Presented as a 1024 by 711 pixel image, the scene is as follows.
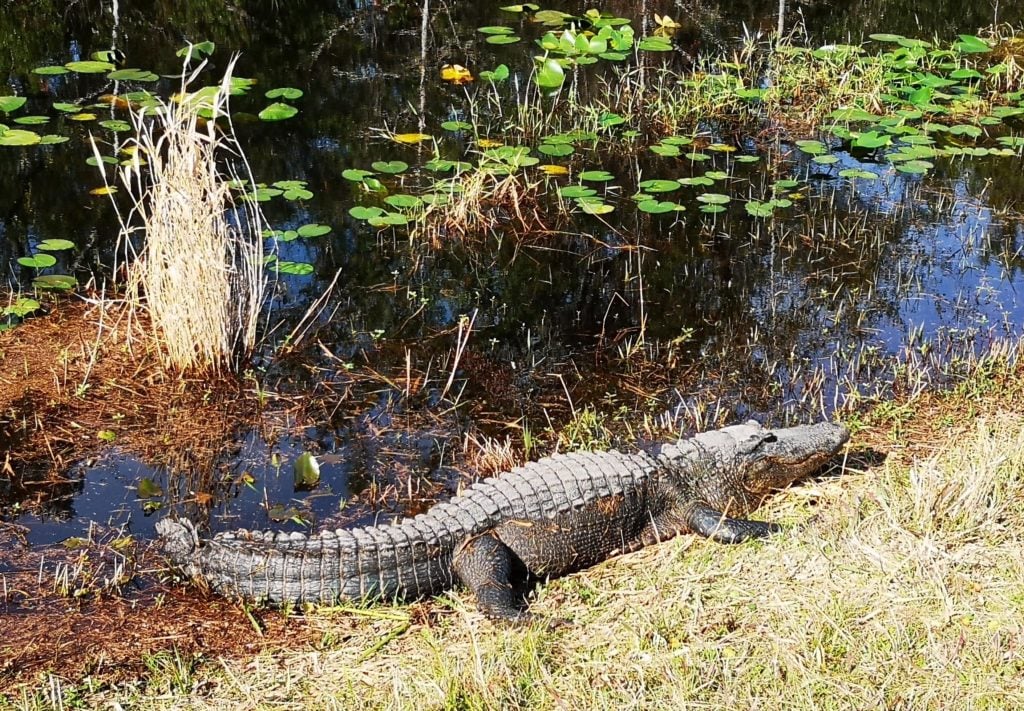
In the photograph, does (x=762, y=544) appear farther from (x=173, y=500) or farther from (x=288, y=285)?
(x=288, y=285)

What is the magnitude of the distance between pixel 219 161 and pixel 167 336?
3026 mm

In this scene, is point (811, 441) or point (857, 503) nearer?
point (857, 503)

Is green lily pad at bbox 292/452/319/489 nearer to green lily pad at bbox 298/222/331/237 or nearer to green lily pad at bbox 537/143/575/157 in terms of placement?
green lily pad at bbox 298/222/331/237

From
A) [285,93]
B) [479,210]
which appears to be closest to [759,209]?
[479,210]

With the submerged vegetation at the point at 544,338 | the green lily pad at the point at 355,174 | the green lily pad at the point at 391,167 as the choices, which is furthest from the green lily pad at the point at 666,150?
the green lily pad at the point at 355,174

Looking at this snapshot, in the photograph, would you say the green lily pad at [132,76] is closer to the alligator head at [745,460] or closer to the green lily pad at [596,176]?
the green lily pad at [596,176]

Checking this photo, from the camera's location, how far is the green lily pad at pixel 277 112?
816cm

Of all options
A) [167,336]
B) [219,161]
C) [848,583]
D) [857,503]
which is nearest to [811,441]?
[857,503]

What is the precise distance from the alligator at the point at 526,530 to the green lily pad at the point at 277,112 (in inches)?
188

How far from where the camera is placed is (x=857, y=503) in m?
3.98

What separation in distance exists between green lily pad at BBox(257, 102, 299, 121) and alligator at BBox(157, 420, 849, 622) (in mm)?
4772

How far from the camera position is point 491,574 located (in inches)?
149

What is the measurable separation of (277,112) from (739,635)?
608cm

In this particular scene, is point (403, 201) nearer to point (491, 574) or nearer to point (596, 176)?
point (596, 176)
